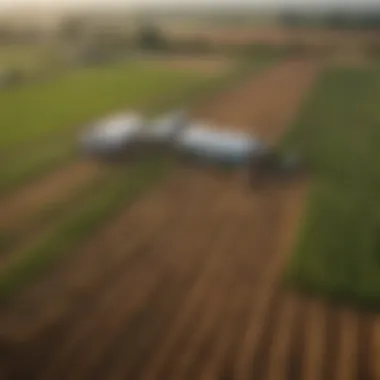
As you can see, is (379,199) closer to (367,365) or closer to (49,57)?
(367,365)

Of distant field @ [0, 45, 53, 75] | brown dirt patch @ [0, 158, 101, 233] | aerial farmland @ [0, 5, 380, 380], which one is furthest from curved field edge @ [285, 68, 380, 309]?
distant field @ [0, 45, 53, 75]

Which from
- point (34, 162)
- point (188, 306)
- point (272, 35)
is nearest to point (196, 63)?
point (272, 35)

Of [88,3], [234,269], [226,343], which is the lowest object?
[226,343]

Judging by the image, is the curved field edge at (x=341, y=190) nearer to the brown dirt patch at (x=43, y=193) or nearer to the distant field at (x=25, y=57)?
the brown dirt patch at (x=43, y=193)

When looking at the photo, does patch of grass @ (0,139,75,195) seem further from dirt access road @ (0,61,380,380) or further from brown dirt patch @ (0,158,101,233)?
dirt access road @ (0,61,380,380)

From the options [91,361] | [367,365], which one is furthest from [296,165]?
[91,361]

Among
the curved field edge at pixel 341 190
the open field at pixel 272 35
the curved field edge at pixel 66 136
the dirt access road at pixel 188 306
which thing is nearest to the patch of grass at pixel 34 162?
the curved field edge at pixel 66 136

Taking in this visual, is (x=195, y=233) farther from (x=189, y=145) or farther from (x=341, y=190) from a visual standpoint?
(x=341, y=190)

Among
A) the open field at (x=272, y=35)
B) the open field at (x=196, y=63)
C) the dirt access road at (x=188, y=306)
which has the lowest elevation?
the dirt access road at (x=188, y=306)
